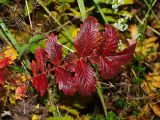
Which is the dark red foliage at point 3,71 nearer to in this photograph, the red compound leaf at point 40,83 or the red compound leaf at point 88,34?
the red compound leaf at point 40,83

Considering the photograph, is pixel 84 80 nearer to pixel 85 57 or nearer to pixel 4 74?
pixel 85 57

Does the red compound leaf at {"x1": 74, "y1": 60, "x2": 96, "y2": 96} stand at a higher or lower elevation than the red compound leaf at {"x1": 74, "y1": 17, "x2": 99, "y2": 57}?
lower

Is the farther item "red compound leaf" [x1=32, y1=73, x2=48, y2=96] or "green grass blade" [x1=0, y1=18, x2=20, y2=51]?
"green grass blade" [x1=0, y1=18, x2=20, y2=51]

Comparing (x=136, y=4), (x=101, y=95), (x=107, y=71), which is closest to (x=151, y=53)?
(x=136, y=4)

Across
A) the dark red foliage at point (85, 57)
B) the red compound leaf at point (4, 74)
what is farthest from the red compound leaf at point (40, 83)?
the red compound leaf at point (4, 74)

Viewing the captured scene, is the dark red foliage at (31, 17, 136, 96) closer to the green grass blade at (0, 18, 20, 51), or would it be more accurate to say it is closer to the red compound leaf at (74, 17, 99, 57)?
the red compound leaf at (74, 17, 99, 57)

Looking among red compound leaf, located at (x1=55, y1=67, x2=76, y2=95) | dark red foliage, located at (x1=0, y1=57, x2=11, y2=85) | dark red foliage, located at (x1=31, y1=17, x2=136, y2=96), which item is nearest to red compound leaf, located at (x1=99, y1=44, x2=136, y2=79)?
dark red foliage, located at (x1=31, y1=17, x2=136, y2=96)

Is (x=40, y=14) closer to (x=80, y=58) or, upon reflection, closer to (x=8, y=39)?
(x=8, y=39)
